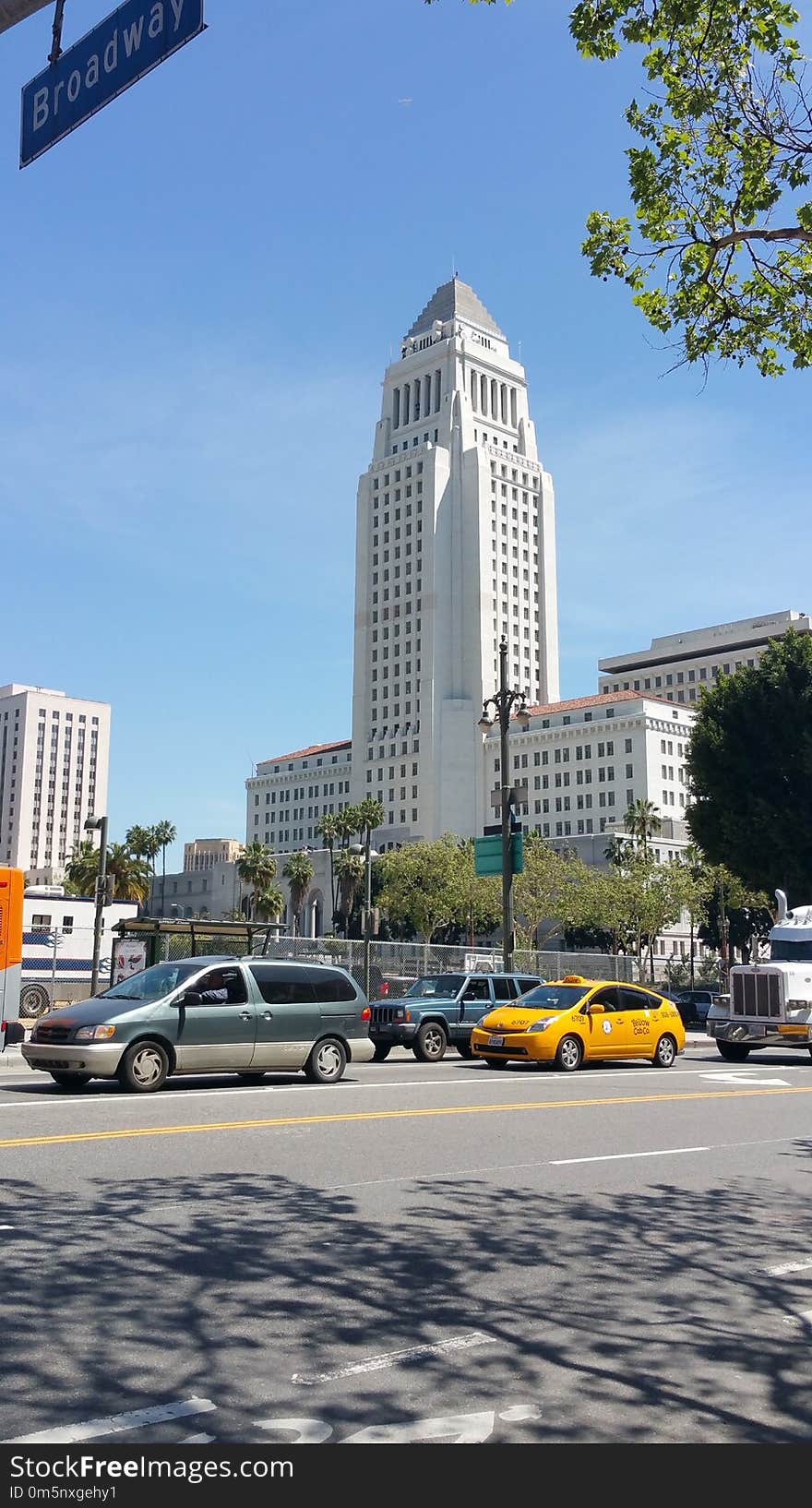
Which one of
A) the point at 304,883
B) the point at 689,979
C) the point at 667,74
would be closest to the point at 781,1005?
the point at 667,74

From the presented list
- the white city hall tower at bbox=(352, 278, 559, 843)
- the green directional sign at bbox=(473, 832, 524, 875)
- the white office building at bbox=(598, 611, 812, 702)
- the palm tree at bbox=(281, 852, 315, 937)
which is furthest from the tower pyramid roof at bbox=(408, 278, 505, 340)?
the green directional sign at bbox=(473, 832, 524, 875)

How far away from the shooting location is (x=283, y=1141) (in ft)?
35.7

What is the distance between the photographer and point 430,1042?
2316cm

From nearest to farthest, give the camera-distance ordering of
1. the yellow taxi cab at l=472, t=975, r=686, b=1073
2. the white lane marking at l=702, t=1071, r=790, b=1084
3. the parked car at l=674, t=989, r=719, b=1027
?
the white lane marking at l=702, t=1071, r=790, b=1084, the yellow taxi cab at l=472, t=975, r=686, b=1073, the parked car at l=674, t=989, r=719, b=1027

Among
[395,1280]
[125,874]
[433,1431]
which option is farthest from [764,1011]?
[125,874]

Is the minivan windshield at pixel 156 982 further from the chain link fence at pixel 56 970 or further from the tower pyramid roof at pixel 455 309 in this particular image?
the tower pyramid roof at pixel 455 309

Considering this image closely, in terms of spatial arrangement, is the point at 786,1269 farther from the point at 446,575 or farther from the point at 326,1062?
the point at 446,575

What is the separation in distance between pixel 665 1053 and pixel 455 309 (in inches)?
5872

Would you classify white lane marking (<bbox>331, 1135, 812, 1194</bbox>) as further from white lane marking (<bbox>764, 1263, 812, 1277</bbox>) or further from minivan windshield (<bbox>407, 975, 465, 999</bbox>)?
minivan windshield (<bbox>407, 975, 465, 999</bbox>)

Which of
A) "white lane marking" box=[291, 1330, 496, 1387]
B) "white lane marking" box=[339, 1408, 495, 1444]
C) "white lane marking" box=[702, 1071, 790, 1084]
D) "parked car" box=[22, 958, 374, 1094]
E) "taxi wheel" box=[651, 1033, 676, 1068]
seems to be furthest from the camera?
"taxi wheel" box=[651, 1033, 676, 1068]

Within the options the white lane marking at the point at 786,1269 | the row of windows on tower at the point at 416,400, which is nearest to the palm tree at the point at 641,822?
the row of windows on tower at the point at 416,400

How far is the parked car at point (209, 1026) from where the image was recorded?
14.8 m

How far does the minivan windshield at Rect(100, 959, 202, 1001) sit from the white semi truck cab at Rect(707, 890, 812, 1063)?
13673 mm

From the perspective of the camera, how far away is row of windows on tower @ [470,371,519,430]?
6033 inches
